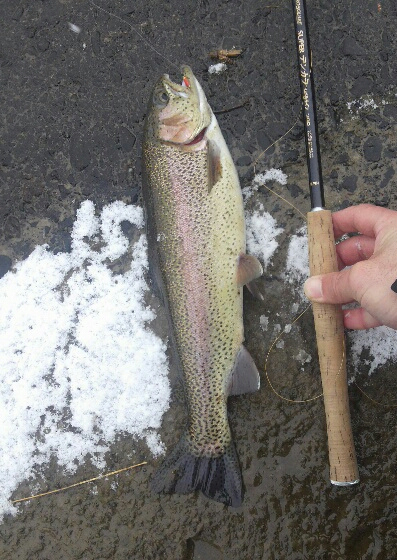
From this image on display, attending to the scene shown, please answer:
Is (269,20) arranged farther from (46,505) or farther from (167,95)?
(46,505)

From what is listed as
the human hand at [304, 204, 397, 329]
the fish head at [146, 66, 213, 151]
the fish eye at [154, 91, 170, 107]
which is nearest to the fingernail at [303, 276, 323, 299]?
the human hand at [304, 204, 397, 329]

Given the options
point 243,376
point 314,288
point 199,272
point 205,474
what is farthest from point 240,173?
point 205,474

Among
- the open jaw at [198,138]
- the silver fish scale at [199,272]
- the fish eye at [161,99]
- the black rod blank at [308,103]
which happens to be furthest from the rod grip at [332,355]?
the fish eye at [161,99]

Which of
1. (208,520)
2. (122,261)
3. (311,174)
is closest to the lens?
(311,174)

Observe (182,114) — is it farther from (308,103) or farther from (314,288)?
(314,288)

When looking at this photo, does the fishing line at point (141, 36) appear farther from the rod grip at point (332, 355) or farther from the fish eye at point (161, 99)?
the rod grip at point (332, 355)

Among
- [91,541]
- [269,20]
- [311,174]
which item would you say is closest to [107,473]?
[91,541]
